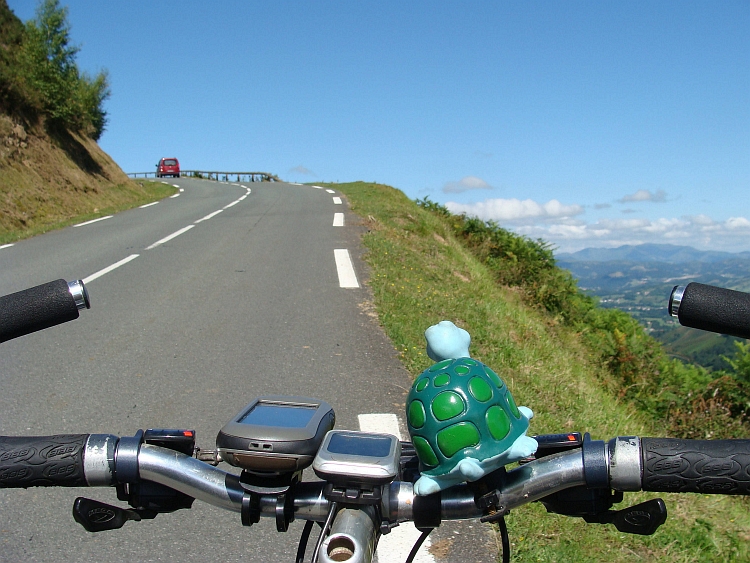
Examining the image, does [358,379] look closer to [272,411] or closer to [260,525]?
[260,525]

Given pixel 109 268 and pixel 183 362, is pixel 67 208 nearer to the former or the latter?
pixel 109 268

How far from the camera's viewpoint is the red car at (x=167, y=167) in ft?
159

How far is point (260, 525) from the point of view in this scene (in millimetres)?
3430

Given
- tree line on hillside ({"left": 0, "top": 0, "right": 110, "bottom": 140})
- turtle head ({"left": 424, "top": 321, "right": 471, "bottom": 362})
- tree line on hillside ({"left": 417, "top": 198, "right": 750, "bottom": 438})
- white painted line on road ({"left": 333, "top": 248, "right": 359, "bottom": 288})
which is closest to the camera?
turtle head ({"left": 424, "top": 321, "right": 471, "bottom": 362})

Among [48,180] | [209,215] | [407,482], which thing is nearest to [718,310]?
[407,482]

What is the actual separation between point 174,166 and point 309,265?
1625 inches

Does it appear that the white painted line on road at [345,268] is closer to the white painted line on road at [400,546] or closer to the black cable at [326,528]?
the white painted line on road at [400,546]

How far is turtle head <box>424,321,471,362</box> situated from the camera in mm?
1310

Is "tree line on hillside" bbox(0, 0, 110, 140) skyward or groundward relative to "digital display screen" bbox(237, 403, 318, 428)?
skyward

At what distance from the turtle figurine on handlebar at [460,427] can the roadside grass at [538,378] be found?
2.19 metres

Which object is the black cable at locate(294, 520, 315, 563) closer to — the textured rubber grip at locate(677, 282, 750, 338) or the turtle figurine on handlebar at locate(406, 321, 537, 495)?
the turtle figurine on handlebar at locate(406, 321, 537, 495)

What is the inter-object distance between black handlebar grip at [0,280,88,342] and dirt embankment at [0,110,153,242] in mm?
16436

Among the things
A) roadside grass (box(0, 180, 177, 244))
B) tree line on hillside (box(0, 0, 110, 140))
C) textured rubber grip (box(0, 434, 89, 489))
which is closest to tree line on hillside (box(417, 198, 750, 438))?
textured rubber grip (box(0, 434, 89, 489))

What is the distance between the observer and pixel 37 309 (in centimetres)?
124
